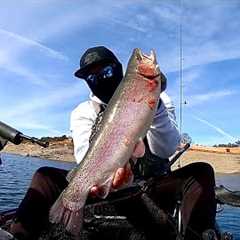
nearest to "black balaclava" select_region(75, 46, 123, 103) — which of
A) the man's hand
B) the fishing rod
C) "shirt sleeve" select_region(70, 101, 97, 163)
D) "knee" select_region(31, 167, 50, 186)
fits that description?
"shirt sleeve" select_region(70, 101, 97, 163)

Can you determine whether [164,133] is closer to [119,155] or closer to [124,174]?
[124,174]

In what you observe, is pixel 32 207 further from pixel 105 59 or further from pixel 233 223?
pixel 233 223

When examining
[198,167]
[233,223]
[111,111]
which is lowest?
[233,223]

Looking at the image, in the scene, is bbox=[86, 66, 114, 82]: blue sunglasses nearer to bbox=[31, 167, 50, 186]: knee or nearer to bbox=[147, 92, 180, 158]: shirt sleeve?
bbox=[147, 92, 180, 158]: shirt sleeve

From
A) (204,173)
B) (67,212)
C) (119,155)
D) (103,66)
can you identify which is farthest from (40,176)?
(204,173)

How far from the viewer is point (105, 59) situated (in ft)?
16.9

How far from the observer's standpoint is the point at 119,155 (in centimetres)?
384

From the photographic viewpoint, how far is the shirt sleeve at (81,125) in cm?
546

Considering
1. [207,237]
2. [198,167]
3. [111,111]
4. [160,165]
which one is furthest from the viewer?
[160,165]

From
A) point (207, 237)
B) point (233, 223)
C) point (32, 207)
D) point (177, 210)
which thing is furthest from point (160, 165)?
point (233, 223)

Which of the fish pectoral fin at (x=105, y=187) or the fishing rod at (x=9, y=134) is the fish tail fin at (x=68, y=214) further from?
the fishing rod at (x=9, y=134)

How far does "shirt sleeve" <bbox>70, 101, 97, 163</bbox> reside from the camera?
215 inches

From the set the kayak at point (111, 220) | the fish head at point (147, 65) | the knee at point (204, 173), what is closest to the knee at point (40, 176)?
the kayak at point (111, 220)

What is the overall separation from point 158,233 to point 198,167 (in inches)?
31.6
